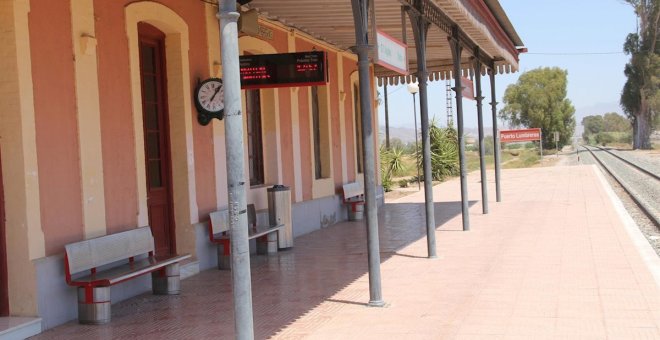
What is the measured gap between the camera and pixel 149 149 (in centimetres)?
881

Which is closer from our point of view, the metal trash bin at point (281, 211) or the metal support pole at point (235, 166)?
the metal support pole at point (235, 166)

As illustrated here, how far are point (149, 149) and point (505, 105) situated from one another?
68.8m

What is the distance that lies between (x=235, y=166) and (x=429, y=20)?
6282 mm

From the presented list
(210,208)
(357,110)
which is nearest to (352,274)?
(210,208)

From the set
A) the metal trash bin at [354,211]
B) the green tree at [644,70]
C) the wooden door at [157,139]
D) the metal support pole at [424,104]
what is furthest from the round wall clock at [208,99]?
the green tree at [644,70]

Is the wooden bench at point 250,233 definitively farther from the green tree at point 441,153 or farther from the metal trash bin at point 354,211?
the green tree at point 441,153

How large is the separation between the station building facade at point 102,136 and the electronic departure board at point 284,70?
18.7 inches

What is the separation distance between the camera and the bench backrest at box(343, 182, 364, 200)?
1518 cm

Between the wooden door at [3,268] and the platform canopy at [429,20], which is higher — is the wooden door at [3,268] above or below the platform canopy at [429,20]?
below

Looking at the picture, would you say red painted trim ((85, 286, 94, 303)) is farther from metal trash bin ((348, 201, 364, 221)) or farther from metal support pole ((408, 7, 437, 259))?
metal trash bin ((348, 201, 364, 221))

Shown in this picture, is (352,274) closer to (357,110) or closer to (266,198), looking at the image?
(266,198)

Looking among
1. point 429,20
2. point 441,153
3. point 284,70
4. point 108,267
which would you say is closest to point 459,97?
point 429,20

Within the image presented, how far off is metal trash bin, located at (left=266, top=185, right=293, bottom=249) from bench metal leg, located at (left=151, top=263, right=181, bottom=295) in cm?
323

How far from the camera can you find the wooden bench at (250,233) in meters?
9.38
